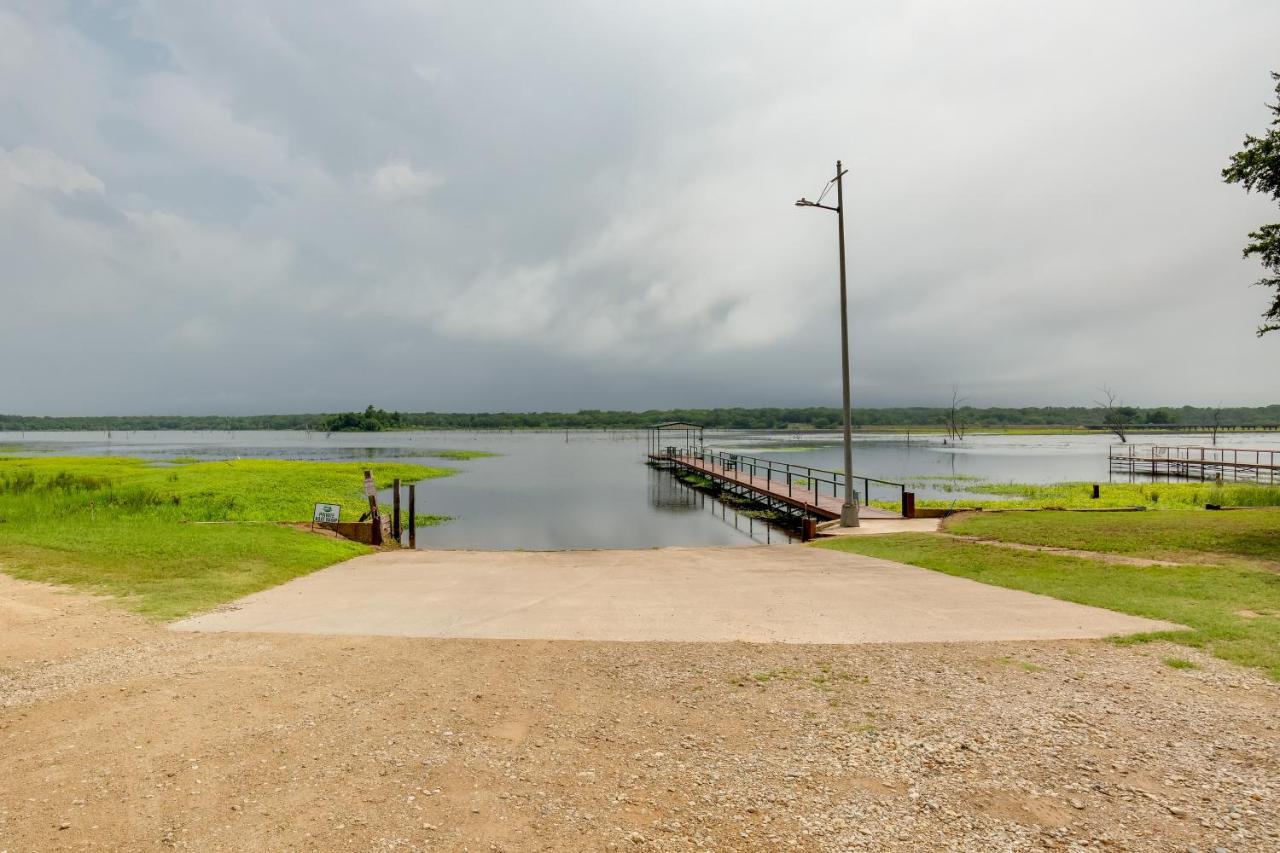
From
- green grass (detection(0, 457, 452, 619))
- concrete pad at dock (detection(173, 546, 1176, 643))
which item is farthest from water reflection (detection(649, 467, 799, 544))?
green grass (detection(0, 457, 452, 619))

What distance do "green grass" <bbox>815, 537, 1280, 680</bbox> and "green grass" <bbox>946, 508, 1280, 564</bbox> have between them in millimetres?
1331

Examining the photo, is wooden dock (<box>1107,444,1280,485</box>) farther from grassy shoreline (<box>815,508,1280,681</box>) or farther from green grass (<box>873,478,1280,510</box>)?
grassy shoreline (<box>815,508,1280,681</box>)

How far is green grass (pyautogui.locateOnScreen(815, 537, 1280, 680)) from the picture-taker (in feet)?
23.2

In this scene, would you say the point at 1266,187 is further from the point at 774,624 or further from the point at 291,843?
the point at 291,843

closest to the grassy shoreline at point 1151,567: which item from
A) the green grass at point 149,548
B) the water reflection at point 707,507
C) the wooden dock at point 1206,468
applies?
the water reflection at point 707,507

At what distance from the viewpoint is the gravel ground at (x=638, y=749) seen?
376 centimetres

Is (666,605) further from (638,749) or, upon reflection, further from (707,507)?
(707,507)

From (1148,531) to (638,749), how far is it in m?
14.6

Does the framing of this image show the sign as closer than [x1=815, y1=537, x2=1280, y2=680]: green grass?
No

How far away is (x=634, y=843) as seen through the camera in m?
3.64

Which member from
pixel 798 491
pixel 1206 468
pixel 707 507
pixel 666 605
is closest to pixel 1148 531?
pixel 666 605

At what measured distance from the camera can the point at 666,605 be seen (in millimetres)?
9586

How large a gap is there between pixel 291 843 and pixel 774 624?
591cm

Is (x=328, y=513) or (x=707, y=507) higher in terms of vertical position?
(x=328, y=513)
